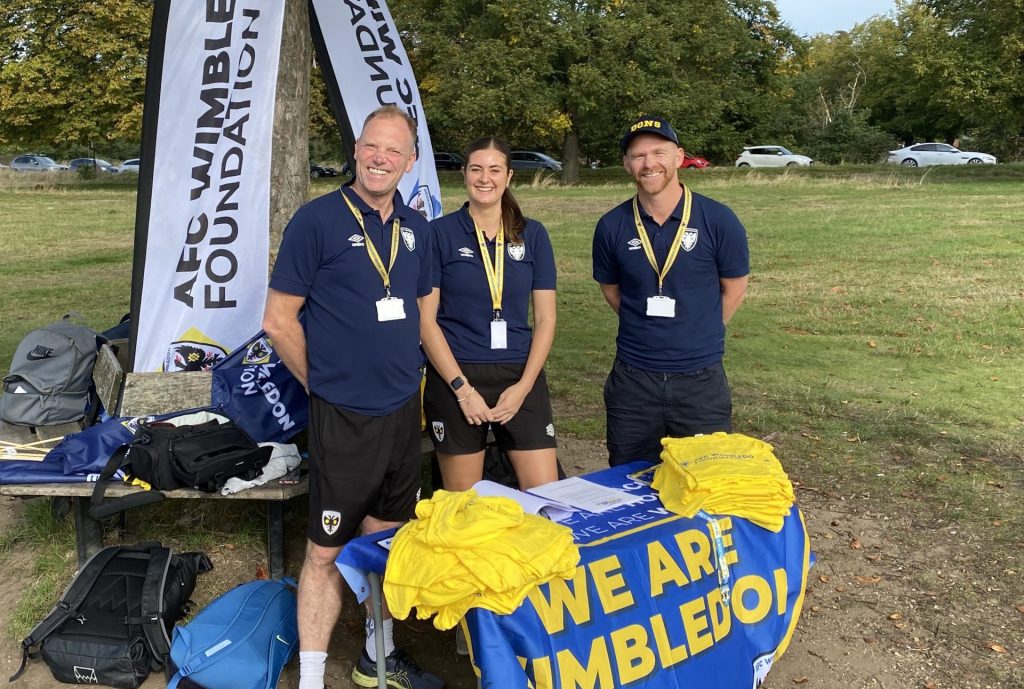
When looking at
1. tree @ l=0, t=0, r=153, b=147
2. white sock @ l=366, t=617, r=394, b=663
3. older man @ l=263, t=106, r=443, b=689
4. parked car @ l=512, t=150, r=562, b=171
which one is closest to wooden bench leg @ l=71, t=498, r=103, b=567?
older man @ l=263, t=106, r=443, b=689

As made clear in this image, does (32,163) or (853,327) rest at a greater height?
(853,327)

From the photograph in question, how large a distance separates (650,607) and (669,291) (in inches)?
56.0

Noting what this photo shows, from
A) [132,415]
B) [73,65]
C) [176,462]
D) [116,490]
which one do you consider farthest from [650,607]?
[73,65]

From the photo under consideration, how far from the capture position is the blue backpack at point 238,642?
3424mm

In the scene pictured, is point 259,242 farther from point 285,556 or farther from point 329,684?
point 329,684

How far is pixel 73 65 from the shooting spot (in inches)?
1258

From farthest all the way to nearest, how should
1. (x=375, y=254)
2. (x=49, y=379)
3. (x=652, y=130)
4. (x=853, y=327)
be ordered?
(x=853, y=327)
(x=49, y=379)
(x=652, y=130)
(x=375, y=254)

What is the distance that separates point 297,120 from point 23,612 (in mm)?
3010

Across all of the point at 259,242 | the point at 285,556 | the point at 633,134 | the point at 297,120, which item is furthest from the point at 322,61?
the point at 285,556

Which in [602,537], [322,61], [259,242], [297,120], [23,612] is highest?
[322,61]

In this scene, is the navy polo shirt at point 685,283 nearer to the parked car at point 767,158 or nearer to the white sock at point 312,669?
the white sock at point 312,669

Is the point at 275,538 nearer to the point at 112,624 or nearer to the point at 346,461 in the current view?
the point at 112,624

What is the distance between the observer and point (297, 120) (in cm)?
538

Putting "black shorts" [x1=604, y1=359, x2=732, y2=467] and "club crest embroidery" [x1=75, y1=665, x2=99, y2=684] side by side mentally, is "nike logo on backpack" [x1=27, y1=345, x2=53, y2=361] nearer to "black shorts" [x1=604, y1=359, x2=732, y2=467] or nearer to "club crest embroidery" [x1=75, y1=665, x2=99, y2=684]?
"club crest embroidery" [x1=75, y1=665, x2=99, y2=684]
